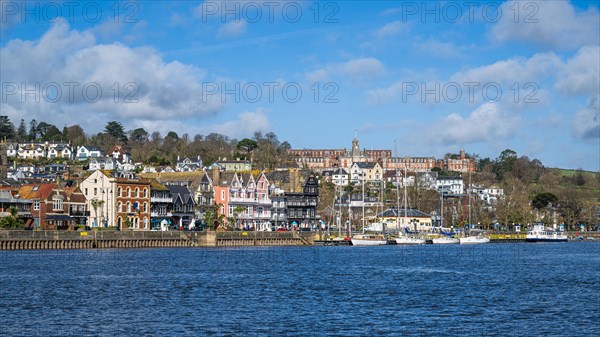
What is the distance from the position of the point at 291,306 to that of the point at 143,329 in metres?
10.4

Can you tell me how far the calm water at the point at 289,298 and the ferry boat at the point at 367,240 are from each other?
4225 cm

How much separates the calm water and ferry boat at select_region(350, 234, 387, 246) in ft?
139

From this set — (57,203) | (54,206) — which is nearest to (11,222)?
(54,206)

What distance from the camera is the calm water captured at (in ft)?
129

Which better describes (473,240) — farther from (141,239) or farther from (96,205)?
(96,205)

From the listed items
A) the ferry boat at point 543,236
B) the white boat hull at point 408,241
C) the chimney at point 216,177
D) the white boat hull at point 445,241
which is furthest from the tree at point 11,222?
the ferry boat at point 543,236

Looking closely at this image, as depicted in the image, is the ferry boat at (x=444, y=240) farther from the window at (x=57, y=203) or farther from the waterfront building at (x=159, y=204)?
the window at (x=57, y=203)

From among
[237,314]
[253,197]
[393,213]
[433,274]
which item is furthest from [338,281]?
[393,213]

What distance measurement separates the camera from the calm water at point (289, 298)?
39.5 m

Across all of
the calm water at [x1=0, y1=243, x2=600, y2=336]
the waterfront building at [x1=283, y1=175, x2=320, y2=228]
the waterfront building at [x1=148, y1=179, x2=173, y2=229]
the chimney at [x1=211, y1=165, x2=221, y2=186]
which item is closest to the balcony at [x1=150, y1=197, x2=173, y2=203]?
the waterfront building at [x1=148, y1=179, x2=173, y2=229]

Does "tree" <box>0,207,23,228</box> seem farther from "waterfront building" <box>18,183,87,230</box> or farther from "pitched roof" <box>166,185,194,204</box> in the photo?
"pitched roof" <box>166,185,194,204</box>

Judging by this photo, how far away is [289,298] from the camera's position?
5066 centimetres

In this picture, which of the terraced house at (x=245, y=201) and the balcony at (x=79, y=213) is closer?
the balcony at (x=79, y=213)

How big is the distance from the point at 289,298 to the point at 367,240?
253ft
